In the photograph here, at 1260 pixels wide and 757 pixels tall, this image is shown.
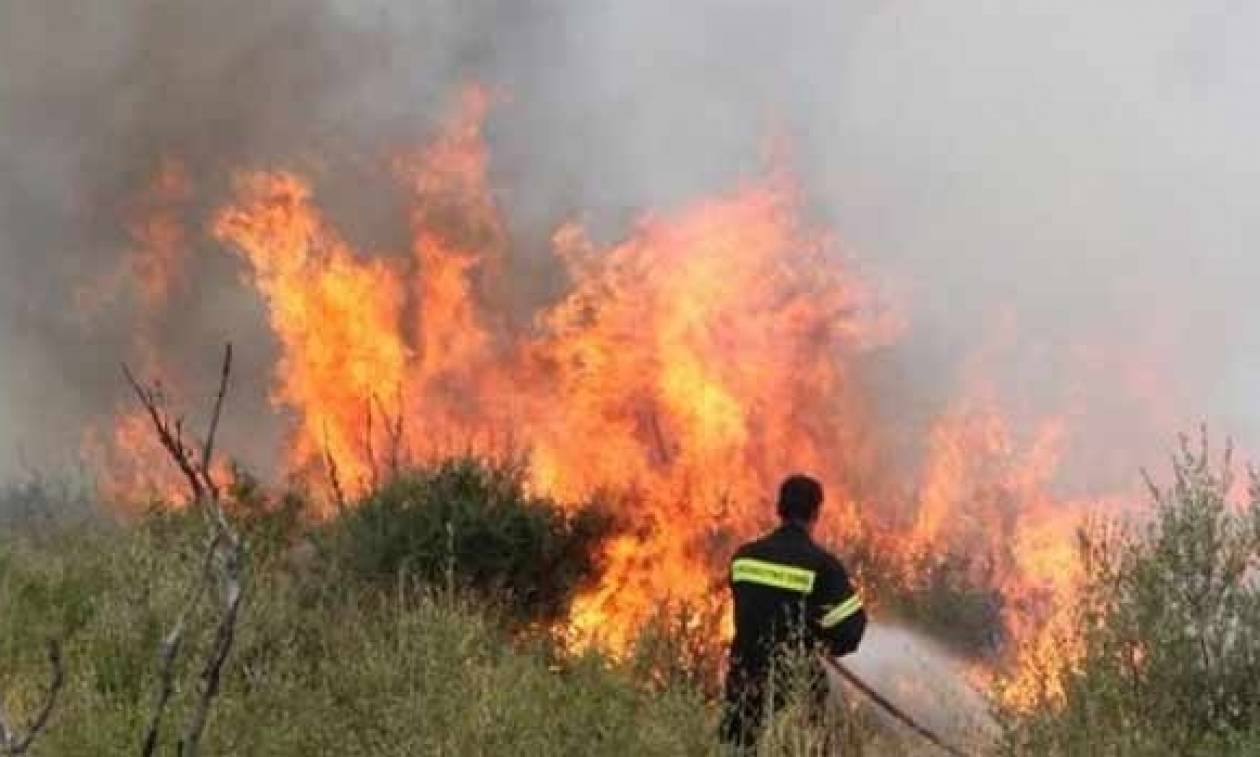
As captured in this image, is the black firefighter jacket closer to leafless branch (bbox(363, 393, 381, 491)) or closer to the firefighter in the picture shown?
the firefighter

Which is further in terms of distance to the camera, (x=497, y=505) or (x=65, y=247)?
(x=65, y=247)

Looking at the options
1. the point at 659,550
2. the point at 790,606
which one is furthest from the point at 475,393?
the point at 790,606

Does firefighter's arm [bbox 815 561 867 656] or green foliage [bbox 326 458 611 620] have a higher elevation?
green foliage [bbox 326 458 611 620]

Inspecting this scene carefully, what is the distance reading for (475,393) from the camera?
13.4 m

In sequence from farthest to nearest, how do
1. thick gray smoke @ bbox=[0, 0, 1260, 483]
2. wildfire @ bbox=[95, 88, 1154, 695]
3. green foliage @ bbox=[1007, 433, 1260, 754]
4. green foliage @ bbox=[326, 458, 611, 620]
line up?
thick gray smoke @ bbox=[0, 0, 1260, 483]
wildfire @ bbox=[95, 88, 1154, 695]
green foliage @ bbox=[326, 458, 611, 620]
green foliage @ bbox=[1007, 433, 1260, 754]

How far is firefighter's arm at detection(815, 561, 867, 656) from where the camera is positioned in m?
6.62

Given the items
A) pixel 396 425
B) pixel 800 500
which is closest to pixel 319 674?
pixel 800 500

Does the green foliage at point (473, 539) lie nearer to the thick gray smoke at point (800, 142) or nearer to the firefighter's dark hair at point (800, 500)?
the thick gray smoke at point (800, 142)

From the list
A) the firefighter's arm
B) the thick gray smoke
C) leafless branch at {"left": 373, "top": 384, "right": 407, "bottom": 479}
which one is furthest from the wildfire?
the firefighter's arm

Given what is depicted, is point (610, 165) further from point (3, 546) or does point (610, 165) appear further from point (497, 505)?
point (3, 546)

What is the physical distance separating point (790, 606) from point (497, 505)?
3797 millimetres

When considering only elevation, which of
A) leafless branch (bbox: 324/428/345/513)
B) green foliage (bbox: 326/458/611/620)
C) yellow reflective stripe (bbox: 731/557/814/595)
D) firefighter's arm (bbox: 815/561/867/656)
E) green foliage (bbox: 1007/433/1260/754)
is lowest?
green foliage (bbox: 1007/433/1260/754)

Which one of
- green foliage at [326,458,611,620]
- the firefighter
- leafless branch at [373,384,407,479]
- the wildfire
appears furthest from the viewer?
leafless branch at [373,384,407,479]

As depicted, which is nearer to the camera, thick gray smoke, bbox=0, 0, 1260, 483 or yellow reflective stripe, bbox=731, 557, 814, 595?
yellow reflective stripe, bbox=731, 557, 814, 595
